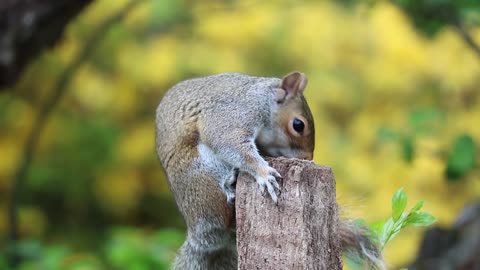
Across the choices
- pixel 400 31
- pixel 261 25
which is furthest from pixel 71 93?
pixel 400 31

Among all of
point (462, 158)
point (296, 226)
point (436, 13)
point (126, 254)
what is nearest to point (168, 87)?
point (126, 254)

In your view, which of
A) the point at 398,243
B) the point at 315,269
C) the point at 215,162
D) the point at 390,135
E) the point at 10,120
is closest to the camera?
the point at 315,269

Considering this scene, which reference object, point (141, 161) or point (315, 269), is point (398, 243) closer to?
point (141, 161)

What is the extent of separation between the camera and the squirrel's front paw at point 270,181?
5.52ft

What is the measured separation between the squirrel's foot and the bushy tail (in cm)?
22

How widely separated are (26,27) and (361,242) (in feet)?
4.87

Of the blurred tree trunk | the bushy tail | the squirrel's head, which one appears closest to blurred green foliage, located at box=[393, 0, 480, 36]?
the blurred tree trunk

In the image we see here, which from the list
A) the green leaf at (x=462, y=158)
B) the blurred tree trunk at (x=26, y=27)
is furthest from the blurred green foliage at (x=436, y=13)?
the blurred tree trunk at (x=26, y=27)

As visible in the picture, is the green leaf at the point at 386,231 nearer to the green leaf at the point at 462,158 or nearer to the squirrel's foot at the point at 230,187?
the squirrel's foot at the point at 230,187

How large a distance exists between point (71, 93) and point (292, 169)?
11.0 feet

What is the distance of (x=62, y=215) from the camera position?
500 centimetres

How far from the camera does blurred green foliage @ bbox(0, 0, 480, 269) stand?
4.71 metres

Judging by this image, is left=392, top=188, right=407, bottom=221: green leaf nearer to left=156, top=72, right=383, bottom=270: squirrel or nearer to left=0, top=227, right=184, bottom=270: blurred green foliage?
left=156, top=72, right=383, bottom=270: squirrel

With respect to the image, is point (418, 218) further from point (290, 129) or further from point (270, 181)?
point (290, 129)
